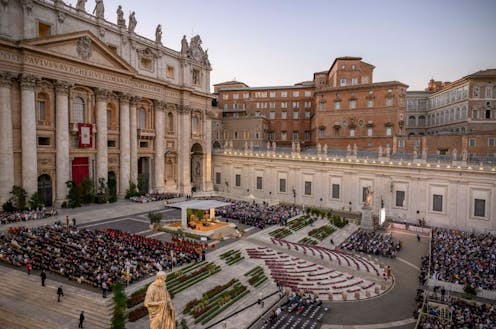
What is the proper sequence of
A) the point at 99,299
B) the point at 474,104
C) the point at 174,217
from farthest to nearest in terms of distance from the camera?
the point at 474,104, the point at 174,217, the point at 99,299

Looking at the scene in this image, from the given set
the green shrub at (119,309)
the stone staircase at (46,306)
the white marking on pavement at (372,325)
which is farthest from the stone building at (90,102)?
the white marking on pavement at (372,325)

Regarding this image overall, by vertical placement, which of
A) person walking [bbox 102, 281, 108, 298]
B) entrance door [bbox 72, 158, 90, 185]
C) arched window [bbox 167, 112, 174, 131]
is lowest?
person walking [bbox 102, 281, 108, 298]

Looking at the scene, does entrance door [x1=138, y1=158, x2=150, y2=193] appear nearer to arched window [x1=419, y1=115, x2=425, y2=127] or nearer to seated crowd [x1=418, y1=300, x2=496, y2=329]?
seated crowd [x1=418, y1=300, x2=496, y2=329]

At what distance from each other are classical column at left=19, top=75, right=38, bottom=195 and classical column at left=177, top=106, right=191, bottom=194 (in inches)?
896

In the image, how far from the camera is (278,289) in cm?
2319

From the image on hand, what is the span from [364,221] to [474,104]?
112 feet

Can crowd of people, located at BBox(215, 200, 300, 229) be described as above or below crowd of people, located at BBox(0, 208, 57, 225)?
below

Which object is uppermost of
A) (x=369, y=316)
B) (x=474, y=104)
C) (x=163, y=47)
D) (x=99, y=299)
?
(x=163, y=47)

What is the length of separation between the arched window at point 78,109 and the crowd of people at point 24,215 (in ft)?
39.9

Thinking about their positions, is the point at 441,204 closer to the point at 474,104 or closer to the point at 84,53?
the point at 474,104

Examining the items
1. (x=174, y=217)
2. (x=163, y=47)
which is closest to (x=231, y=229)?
(x=174, y=217)

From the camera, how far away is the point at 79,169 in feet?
137

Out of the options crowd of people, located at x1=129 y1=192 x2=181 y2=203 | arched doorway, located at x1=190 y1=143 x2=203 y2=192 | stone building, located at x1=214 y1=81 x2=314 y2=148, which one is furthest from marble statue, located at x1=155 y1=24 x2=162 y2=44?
stone building, located at x1=214 y1=81 x2=314 y2=148

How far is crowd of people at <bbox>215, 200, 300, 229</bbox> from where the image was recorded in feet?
122
